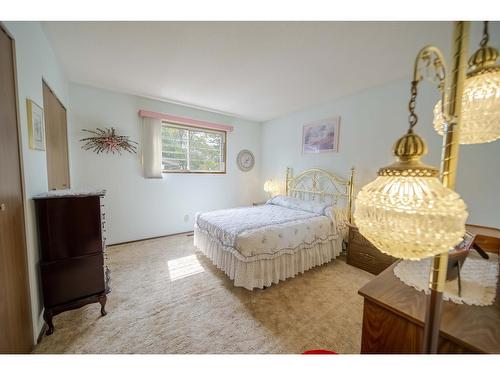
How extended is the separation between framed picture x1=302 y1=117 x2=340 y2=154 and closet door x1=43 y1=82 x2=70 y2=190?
356 centimetres

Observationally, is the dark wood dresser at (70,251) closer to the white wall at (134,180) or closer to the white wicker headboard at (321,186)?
the white wall at (134,180)

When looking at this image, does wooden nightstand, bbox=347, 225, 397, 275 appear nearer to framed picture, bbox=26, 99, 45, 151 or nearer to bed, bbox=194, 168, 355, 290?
bed, bbox=194, 168, 355, 290

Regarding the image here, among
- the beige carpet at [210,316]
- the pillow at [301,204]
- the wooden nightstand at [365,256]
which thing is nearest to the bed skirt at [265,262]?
the beige carpet at [210,316]

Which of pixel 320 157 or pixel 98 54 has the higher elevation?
pixel 98 54

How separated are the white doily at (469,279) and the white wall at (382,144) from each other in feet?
3.37

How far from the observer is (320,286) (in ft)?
7.14

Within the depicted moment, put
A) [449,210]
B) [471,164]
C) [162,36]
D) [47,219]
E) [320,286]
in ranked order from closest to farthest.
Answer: [449,210], [47,219], [162,36], [471,164], [320,286]

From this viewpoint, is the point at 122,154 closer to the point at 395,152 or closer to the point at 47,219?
the point at 47,219

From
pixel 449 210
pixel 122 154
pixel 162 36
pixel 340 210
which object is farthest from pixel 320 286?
pixel 122 154

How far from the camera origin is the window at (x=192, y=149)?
3.63 meters

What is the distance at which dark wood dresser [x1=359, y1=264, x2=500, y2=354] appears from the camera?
25.6 inches
